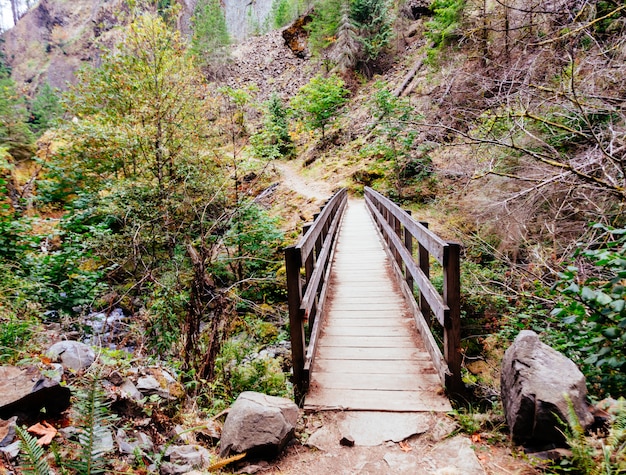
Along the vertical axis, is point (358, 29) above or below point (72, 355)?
above

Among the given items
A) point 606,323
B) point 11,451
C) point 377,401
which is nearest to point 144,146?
point 11,451

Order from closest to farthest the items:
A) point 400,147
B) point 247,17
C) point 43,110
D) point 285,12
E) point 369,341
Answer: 1. point 369,341
2. point 400,147
3. point 43,110
4. point 285,12
5. point 247,17

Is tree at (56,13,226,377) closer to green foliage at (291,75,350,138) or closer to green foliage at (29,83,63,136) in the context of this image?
green foliage at (291,75,350,138)

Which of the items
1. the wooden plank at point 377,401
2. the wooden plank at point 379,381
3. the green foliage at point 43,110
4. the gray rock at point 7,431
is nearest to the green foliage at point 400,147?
the wooden plank at point 379,381

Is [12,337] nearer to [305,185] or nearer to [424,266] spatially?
[424,266]

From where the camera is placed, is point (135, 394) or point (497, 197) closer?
point (135, 394)

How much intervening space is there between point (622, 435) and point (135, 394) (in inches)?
131

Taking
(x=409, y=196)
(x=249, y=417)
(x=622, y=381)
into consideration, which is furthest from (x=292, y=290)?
(x=409, y=196)

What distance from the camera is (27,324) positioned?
3842 mm

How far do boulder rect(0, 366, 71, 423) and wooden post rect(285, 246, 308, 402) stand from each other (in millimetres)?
1750

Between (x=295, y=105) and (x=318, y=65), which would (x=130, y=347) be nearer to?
(x=295, y=105)

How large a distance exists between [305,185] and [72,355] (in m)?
18.2

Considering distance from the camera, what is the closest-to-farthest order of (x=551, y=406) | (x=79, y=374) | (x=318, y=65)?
(x=551, y=406) → (x=79, y=374) → (x=318, y=65)

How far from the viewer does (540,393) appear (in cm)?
208
